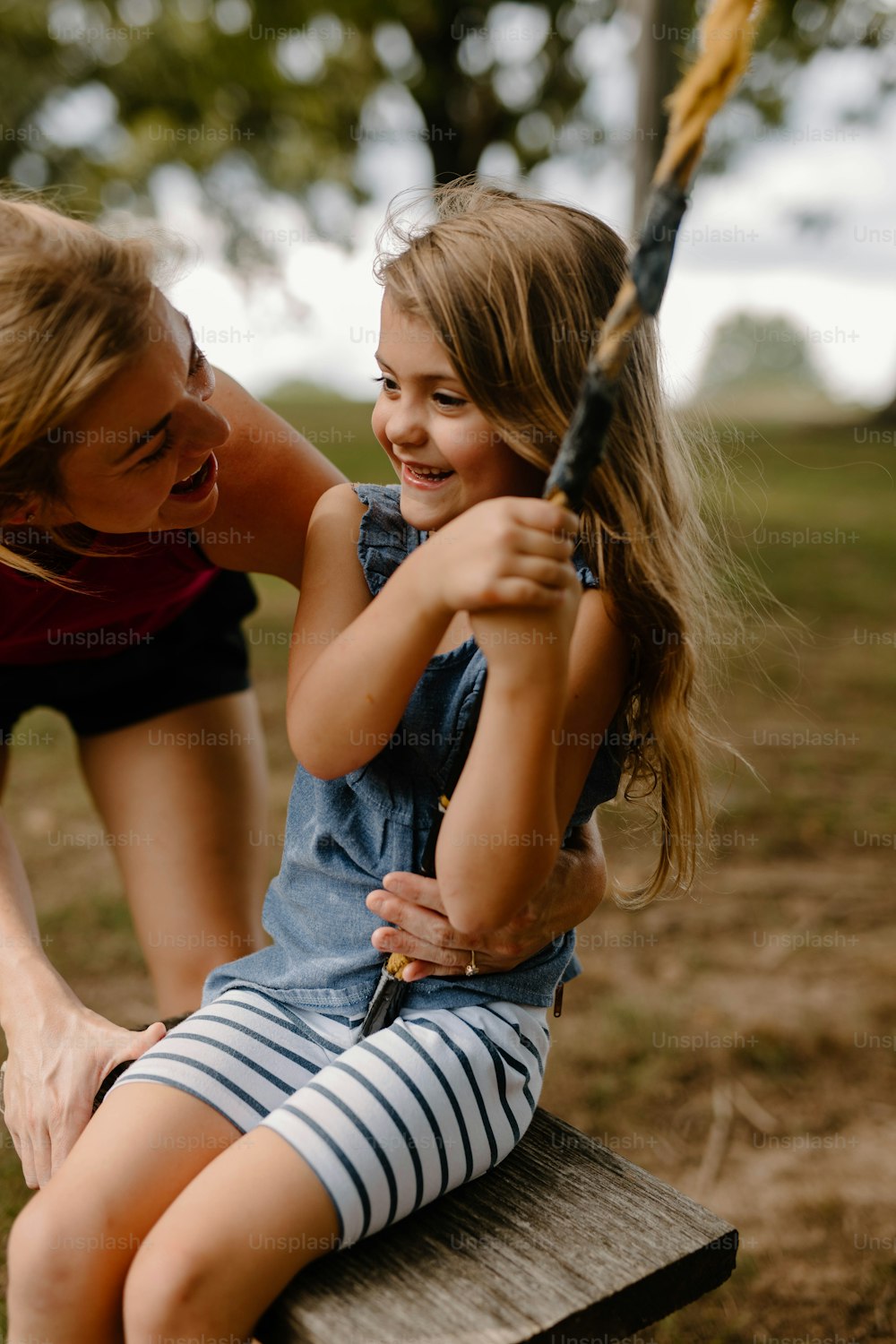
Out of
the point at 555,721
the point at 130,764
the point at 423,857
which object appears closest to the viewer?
the point at 555,721

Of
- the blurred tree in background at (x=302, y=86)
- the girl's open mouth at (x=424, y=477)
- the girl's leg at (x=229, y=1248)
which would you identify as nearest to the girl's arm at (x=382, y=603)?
the girl's open mouth at (x=424, y=477)

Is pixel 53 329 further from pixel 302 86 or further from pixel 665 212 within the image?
pixel 302 86

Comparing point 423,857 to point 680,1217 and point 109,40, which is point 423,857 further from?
point 109,40

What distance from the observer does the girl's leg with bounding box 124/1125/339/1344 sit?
1276 mm

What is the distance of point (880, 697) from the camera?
6.05 metres

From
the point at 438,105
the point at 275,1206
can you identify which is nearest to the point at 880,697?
the point at 275,1206

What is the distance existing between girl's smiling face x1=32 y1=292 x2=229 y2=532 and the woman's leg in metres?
0.75

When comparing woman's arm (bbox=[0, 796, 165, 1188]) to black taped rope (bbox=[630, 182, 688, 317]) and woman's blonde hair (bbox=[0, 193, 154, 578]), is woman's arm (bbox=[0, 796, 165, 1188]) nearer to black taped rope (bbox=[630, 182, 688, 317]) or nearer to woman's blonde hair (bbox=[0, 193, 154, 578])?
woman's blonde hair (bbox=[0, 193, 154, 578])

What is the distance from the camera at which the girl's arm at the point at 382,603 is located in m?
1.24

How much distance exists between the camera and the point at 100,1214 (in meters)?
1.38

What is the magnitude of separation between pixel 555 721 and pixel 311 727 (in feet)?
1.23

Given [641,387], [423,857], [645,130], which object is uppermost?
[645,130]

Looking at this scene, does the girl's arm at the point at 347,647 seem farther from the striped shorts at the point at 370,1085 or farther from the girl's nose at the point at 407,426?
the striped shorts at the point at 370,1085

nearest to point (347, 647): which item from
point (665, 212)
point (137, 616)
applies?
point (665, 212)
